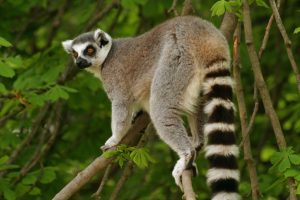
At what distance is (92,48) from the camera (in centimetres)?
661

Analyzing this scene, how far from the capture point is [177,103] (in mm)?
5449

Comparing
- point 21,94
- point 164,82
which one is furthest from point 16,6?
point 164,82

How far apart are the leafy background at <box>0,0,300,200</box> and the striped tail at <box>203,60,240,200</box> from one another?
5.19 feet

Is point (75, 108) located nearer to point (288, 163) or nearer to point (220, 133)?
point (220, 133)

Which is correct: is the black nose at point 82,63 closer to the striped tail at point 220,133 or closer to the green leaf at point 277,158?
the striped tail at point 220,133

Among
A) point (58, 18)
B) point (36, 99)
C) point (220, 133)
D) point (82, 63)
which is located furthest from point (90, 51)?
point (220, 133)

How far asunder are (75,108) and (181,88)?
2712mm

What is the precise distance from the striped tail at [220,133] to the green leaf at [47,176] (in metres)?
1.93

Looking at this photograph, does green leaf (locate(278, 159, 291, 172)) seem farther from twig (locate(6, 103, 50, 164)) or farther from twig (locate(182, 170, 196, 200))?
twig (locate(6, 103, 50, 164))

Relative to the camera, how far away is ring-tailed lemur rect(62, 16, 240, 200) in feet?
16.0

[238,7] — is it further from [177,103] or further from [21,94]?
[21,94]

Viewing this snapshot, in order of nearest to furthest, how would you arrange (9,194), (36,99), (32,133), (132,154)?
1. (132,154)
2. (9,194)
3. (36,99)
4. (32,133)

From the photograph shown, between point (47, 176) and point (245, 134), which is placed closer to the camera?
point (245, 134)

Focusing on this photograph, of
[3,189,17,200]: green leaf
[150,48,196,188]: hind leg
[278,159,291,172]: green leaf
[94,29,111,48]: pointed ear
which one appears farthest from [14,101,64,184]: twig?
[278,159,291,172]: green leaf
